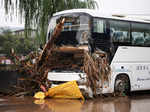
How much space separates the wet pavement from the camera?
10.2 meters

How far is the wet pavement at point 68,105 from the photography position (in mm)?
Result: 10203

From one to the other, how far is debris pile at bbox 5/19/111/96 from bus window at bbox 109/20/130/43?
1089mm

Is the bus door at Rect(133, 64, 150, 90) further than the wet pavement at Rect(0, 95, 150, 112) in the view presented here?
Yes

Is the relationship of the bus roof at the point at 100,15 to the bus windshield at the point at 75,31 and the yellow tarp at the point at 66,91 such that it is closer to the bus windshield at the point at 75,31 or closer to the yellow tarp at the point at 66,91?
the bus windshield at the point at 75,31

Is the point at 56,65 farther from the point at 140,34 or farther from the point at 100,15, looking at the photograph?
the point at 140,34

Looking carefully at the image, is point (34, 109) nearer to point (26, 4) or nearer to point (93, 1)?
point (26, 4)

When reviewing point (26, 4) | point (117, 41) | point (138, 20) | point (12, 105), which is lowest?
point (12, 105)

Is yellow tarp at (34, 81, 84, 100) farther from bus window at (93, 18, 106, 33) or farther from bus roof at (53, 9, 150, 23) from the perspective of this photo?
bus roof at (53, 9, 150, 23)

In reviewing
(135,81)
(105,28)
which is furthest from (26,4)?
(135,81)

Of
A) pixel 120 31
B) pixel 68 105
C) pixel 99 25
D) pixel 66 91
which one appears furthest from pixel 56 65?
pixel 120 31

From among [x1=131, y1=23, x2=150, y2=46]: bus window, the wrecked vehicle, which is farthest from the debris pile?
[x1=131, y1=23, x2=150, y2=46]: bus window

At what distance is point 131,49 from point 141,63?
1006 mm

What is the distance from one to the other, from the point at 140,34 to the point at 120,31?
142 centimetres

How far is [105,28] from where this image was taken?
43.4 feet
